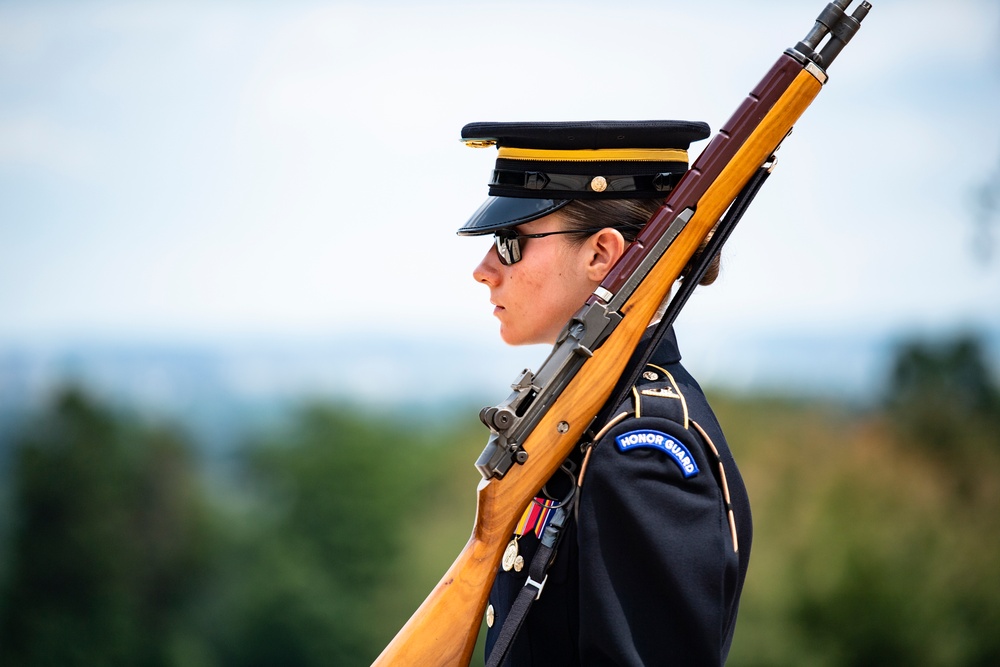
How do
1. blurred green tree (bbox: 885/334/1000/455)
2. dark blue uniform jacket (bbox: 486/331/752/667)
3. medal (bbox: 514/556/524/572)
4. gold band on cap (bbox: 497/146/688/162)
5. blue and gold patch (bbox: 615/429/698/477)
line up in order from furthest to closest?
blurred green tree (bbox: 885/334/1000/455) < gold band on cap (bbox: 497/146/688/162) < medal (bbox: 514/556/524/572) < blue and gold patch (bbox: 615/429/698/477) < dark blue uniform jacket (bbox: 486/331/752/667)

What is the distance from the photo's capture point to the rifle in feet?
10.5

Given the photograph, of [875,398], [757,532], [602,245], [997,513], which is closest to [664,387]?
[602,245]

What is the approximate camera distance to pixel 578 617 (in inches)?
125

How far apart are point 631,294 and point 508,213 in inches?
20.1

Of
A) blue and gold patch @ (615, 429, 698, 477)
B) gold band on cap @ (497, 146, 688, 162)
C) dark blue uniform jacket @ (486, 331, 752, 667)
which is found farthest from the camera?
gold band on cap @ (497, 146, 688, 162)

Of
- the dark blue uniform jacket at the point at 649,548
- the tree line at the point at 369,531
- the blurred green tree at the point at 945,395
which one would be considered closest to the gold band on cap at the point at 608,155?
the dark blue uniform jacket at the point at 649,548

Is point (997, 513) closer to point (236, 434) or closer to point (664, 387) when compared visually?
point (236, 434)

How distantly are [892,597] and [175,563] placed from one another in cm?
1634

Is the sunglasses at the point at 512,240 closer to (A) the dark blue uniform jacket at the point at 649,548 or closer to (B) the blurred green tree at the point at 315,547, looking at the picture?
(A) the dark blue uniform jacket at the point at 649,548

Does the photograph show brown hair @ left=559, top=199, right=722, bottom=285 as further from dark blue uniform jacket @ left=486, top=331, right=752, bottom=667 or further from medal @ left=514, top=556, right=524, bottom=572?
medal @ left=514, top=556, right=524, bottom=572

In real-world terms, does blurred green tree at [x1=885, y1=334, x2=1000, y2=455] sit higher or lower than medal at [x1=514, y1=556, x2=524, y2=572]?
higher

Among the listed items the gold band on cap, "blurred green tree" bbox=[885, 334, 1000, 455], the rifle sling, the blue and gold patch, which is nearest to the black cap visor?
the gold band on cap

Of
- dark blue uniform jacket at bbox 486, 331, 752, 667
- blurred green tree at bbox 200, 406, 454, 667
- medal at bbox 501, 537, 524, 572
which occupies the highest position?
dark blue uniform jacket at bbox 486, 331, 752, 667

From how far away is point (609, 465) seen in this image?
119 inches
